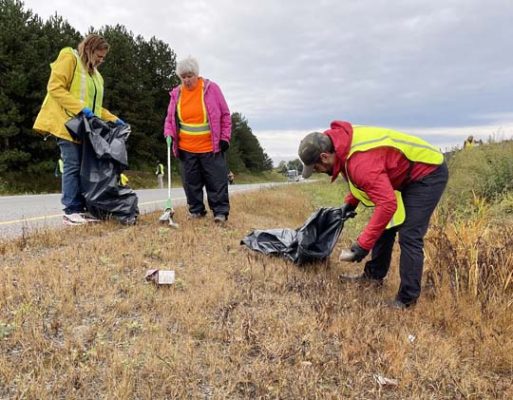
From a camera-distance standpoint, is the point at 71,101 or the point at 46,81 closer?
the point at 71,101

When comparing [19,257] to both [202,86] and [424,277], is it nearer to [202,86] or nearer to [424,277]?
[202,86]

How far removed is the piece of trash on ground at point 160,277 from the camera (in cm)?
317

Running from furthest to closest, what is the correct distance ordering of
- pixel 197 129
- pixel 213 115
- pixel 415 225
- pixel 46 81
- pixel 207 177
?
pixel 46 81 < pixel 207 177 < pixel 197 129 < pixel 213 115 < pixel 415 225

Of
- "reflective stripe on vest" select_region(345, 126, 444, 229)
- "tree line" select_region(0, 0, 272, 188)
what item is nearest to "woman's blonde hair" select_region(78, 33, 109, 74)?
"reflective stripe on vest" select_region(345, 126, 444, 229)

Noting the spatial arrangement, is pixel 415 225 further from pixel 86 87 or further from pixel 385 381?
pixel 86 87

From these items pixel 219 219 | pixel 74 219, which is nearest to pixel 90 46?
pixel 74 219

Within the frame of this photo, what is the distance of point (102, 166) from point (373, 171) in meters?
3.10

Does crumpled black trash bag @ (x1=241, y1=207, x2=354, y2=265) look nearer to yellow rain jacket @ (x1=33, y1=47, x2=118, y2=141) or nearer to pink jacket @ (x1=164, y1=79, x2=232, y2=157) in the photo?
pink jacket @ (x1=164, y1=79, x2=232, y2=157)

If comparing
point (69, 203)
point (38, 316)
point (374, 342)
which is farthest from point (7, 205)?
point (374, 342)

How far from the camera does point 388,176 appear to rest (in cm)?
322

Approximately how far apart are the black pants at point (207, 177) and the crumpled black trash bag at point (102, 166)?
893 millimetres

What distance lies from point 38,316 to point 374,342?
1915mm

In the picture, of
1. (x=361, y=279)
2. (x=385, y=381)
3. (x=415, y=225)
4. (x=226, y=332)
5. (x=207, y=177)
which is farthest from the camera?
(x=207, y=177)

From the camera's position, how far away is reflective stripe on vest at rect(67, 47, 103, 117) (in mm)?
4789
